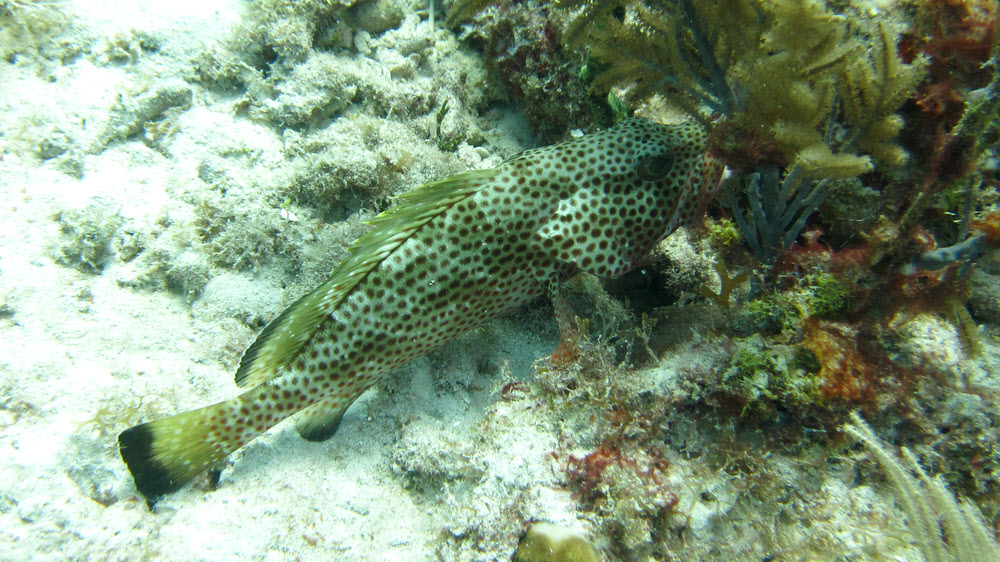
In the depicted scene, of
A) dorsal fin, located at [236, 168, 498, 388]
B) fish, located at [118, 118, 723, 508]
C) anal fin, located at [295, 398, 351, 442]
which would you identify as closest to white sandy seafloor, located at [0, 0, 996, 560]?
anal fin, located at [295, 398, 351, 442]

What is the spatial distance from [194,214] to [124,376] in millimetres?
1686

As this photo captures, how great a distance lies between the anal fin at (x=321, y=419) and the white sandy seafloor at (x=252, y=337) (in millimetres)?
157

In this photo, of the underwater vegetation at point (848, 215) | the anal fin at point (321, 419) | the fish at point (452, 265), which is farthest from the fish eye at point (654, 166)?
the anal fin at point (321, 419)

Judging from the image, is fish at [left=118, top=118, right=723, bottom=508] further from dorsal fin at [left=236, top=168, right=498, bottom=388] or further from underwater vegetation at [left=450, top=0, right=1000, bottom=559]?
underwater vegetation at [left=450, top=0, right=1000, bottom=559]

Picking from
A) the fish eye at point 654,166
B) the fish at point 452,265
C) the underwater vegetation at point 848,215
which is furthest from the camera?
the fish eye at point 654,166

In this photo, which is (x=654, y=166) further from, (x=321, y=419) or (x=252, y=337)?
(x=252, y=337)

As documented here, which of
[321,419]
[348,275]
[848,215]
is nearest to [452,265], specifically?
[348,275]

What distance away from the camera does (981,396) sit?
8.21 feet

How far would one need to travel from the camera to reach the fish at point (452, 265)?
3.07m

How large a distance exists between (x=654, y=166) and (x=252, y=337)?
362 cm

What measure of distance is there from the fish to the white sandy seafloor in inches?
16.3

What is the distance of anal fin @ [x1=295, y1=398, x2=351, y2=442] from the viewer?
329 cm

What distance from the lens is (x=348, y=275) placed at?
315cm

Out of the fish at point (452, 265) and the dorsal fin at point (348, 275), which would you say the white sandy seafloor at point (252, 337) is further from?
the dorsal fin at point (348, 275)
